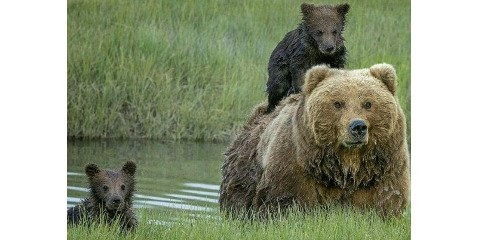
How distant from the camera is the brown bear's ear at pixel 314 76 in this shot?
4945 mm

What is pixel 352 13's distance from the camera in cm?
550

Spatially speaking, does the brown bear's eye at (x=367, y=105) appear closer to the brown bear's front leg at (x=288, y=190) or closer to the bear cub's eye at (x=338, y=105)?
the bear cub's eye at (x=338, y=105)

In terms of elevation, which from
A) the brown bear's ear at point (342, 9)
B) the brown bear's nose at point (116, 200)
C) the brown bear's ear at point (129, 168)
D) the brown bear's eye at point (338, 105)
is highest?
the brown bear's ear at point (342, 9)

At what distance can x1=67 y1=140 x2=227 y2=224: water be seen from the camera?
17.3 feet

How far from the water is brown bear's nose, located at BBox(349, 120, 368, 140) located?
2.90 feet

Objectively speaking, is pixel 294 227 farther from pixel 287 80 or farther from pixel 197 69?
pixel 197 69

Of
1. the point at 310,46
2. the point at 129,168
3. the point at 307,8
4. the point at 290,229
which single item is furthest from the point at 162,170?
the point at 307,8

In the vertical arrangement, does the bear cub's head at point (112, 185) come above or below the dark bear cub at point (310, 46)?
below

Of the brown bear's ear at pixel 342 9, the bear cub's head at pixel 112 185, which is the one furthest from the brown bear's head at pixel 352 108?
the bear cub's head at pixel 112 185

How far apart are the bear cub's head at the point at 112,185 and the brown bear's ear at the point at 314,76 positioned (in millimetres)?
862

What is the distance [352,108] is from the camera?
4801 millimetres

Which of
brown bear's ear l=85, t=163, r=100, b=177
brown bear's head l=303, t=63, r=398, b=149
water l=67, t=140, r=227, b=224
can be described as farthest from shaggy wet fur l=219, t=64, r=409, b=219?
brown bear's ear l=85, t=163, r=100, b=177

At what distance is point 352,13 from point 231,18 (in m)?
0.65

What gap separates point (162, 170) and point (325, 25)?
3.45 feet
